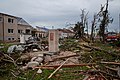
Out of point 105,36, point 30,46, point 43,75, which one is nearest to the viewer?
point 43,75

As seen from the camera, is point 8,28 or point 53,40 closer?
point 53,40

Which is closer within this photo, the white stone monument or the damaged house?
the white stone monument

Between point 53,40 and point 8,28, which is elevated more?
point 8,28

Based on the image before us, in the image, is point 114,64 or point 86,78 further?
point 114,64

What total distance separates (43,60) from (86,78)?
476 cm

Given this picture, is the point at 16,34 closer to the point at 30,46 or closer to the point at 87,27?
the point at 87,27

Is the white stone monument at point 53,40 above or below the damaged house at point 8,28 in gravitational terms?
below

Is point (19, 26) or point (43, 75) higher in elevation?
point (19, 26)

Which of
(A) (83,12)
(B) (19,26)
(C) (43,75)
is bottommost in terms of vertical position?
(C) (43,75)

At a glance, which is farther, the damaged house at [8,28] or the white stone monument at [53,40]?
the damaged house at [8,28]

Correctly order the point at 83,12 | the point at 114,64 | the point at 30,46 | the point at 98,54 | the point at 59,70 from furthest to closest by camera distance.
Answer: the point at 83,12 → the point at 30,46 → the point at 98,54 → the point at 114,64 → the point at 59,70

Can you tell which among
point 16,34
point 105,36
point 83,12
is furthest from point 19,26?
point 105,36

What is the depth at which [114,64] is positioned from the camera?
10.1m

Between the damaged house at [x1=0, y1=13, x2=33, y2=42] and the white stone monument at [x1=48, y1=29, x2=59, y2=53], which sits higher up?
the damaged house at [x1=0, y1=13, x2=33, y2=42]
